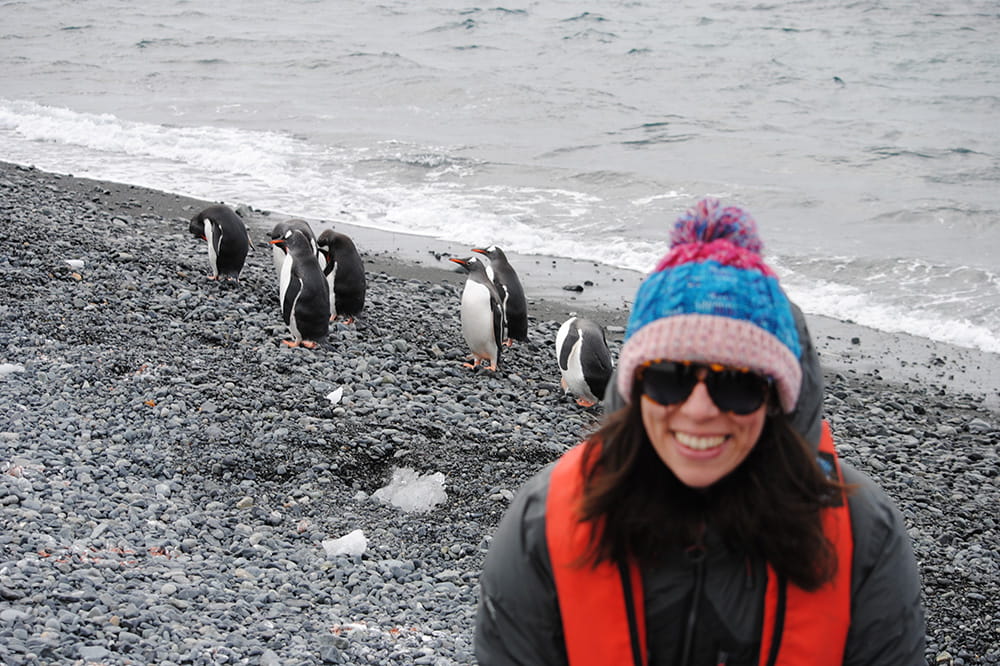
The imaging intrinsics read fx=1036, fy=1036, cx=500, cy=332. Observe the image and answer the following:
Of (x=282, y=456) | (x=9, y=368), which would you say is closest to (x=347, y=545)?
(x=282, y=456)

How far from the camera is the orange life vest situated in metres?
1.48

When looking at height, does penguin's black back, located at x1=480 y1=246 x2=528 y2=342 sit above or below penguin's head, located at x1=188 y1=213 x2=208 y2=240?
below

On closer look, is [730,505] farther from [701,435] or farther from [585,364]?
[585,364]

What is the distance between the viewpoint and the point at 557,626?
1.55 metres

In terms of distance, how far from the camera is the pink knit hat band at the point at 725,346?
1430 mm

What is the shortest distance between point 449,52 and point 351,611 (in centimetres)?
2228

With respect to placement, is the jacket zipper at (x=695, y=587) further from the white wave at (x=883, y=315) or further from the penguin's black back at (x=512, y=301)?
the white wave at (x=883, y=315)

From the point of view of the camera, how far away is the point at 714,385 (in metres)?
1.47

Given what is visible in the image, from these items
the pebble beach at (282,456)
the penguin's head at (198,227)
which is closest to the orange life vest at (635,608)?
the pebble beach at (282,456)

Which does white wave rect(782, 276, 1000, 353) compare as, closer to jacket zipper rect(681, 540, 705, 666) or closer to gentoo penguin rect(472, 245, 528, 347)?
gentoo penguin rect(472, 245, 528, 347)

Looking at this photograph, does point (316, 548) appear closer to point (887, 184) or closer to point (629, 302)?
point (629, 302)

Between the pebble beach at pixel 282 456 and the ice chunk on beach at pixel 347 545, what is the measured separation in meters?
0.03

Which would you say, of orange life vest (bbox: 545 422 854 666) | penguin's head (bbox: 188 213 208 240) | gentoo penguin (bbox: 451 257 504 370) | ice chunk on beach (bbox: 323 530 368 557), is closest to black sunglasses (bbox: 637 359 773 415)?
orange life vest (bbox: 545 422 854 666)

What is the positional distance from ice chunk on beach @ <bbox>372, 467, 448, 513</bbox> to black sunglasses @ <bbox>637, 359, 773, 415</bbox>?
142 inches
